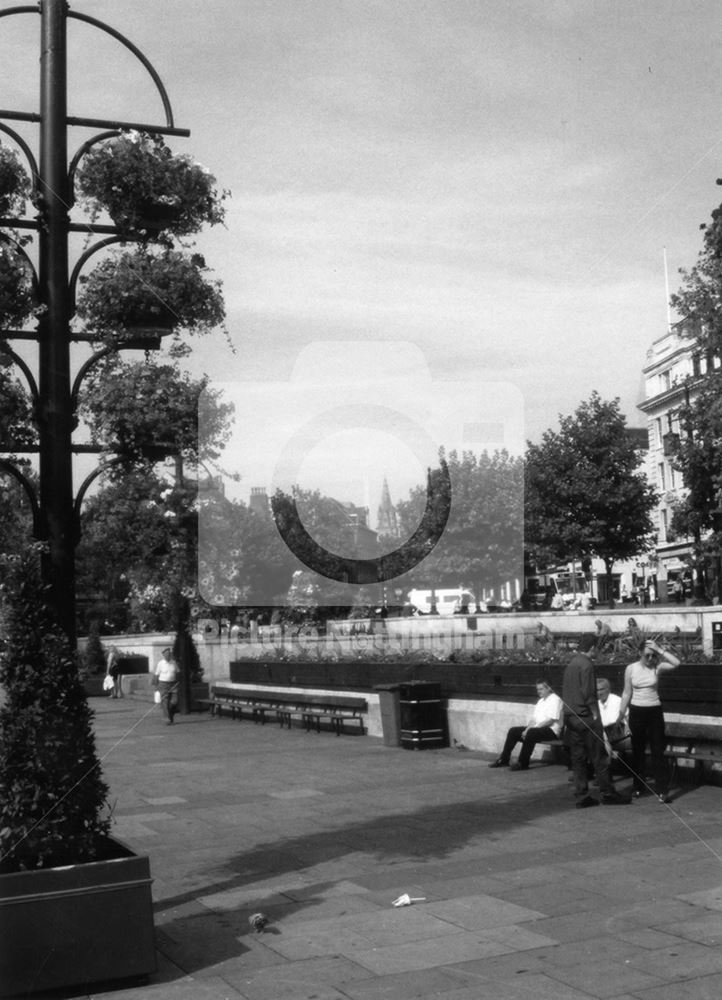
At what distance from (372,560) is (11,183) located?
579 centimetres

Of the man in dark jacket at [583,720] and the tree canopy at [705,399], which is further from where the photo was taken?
the tree canopy at [705,399]

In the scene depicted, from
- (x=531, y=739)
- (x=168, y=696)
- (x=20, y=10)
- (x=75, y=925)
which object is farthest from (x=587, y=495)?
(x=75, y=925)

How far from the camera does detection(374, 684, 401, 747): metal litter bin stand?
58.2 ft

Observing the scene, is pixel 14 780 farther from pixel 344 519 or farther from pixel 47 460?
pixel 344 519

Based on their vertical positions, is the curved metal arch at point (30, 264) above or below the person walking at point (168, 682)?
above

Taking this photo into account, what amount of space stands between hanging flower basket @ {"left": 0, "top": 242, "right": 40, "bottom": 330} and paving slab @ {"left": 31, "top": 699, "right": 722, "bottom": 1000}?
3797mm

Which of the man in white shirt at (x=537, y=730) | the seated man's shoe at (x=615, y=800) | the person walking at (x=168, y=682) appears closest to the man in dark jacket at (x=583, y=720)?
the seated man's shoe at (x=615, y=800)

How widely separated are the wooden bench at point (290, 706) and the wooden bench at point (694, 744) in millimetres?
7686

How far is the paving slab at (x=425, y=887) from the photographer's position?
630 cm

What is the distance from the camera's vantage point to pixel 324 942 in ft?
23.3

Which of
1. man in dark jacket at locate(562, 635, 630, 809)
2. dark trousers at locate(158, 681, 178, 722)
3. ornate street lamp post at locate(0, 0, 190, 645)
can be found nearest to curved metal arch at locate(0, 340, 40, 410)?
ornate street lamp post at locate(0, 0, 190, 645)

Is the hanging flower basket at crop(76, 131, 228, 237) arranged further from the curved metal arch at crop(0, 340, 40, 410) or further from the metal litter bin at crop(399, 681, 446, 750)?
the metal litter bin at crop(399, 681, 446, 750)

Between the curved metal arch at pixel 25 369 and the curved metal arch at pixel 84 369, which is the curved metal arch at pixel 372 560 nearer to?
the curved metal arch at pixel 84 369

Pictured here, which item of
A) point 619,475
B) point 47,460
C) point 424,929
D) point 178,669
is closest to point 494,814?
point 424,929
